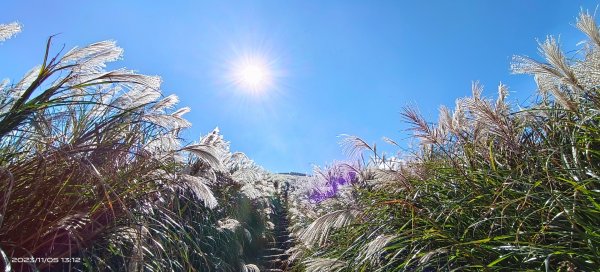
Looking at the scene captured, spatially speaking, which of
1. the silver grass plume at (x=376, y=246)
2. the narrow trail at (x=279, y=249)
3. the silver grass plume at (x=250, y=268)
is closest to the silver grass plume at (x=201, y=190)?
the silver grass plume at (x=376, y=246)

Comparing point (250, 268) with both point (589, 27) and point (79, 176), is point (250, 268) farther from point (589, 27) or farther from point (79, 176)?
point (589, 27)

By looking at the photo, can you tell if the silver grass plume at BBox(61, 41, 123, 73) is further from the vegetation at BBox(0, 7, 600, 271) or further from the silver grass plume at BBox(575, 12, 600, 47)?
the silver grass plume at BBox(575, 12, 600, 47)

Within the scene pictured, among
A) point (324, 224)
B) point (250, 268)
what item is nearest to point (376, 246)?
point (324, 224)

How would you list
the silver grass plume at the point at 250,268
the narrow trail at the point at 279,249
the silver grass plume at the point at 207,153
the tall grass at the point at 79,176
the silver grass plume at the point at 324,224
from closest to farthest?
the tall grass at the point at 79,176 → the silver grass plume at the point at 324,224 → the silver grass plume at the point at 207,153 → the silver grass plume at the point at 250,268 → the narrow trail at the point at 279,249

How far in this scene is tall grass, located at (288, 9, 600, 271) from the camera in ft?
7.02

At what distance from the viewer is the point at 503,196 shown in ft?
8.45

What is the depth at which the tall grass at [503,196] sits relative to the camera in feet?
7.02

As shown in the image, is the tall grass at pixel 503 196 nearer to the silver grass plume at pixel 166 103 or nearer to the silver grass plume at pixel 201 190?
the silver grass plume at pixel 201 190

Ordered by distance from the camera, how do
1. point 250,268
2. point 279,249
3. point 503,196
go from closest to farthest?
point 503,196 → point 250,268 → point 279,249

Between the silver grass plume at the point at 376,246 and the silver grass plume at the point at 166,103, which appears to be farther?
the silver grass plume at the point at 166,103

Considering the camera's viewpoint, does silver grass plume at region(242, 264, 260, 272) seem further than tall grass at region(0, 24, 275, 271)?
Yes

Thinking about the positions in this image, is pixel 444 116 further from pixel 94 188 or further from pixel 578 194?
pixel 94 188

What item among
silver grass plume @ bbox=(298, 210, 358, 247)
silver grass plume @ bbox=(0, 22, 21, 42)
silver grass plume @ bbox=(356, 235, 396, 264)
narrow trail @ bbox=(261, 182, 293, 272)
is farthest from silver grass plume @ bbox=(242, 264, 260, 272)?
silver grass plume @ bbox=(0, 22, 21, 42)

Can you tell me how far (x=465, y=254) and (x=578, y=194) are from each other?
69 centimetres
